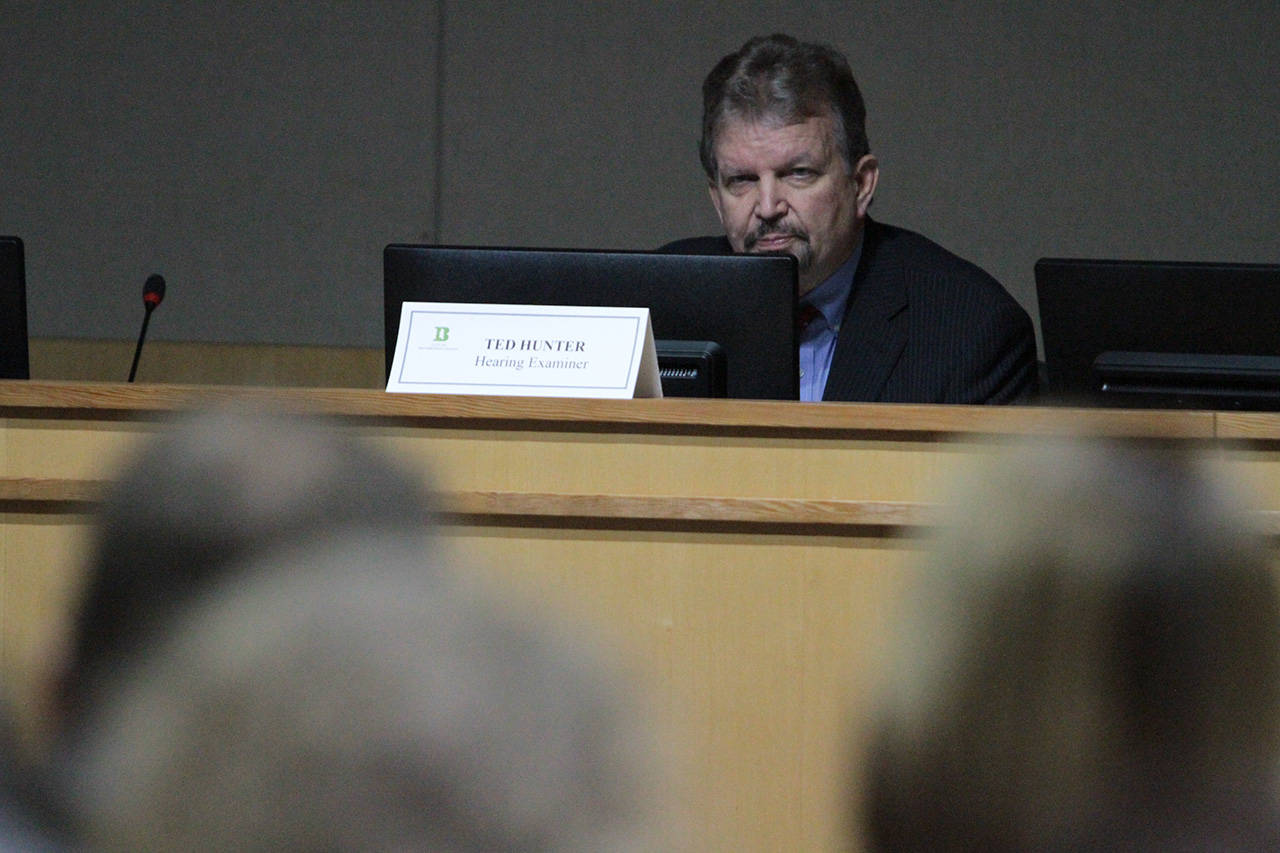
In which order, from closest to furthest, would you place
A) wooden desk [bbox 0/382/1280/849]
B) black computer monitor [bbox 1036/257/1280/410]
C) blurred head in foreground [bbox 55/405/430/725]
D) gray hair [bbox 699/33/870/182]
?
blurred head in foreground [bbox 55/405/430/725], wooden desk [bbox 0/382/1280/849], black computer monitor [bbox 1036/257/1280/410], gray hair [bbox 699/33/870/182]

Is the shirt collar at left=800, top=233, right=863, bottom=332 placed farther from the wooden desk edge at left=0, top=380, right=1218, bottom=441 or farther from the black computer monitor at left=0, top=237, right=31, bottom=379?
the black computer monitor at left=0, top=237, right=31, bottom=379

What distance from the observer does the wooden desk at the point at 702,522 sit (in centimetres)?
156

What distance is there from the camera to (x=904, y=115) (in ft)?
14.8

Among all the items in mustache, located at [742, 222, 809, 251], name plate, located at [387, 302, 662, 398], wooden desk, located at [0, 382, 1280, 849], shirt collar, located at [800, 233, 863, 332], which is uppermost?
mustache, located at [742, 222, 809, 251]

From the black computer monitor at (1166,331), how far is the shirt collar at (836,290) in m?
0.65

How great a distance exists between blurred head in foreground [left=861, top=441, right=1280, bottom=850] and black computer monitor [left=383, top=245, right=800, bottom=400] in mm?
1512

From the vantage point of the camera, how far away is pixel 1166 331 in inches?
81.8

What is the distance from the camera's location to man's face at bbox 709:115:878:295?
2.73m

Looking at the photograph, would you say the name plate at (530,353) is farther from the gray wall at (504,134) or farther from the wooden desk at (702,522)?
the gray wall at (504,134)

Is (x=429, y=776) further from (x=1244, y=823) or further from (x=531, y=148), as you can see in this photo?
(x=531, y=148)

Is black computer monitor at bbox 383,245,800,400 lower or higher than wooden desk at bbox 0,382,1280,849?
higher

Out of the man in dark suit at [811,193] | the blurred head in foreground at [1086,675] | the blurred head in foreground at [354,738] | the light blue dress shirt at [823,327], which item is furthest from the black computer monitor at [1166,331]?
the blurred head in foreground at [354,738]

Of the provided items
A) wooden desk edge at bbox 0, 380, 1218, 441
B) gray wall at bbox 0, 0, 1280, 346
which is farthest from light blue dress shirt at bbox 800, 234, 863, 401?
gray wall at bbox 0, 0, 1280, 346

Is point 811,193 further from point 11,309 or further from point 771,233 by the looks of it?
point 11,309
